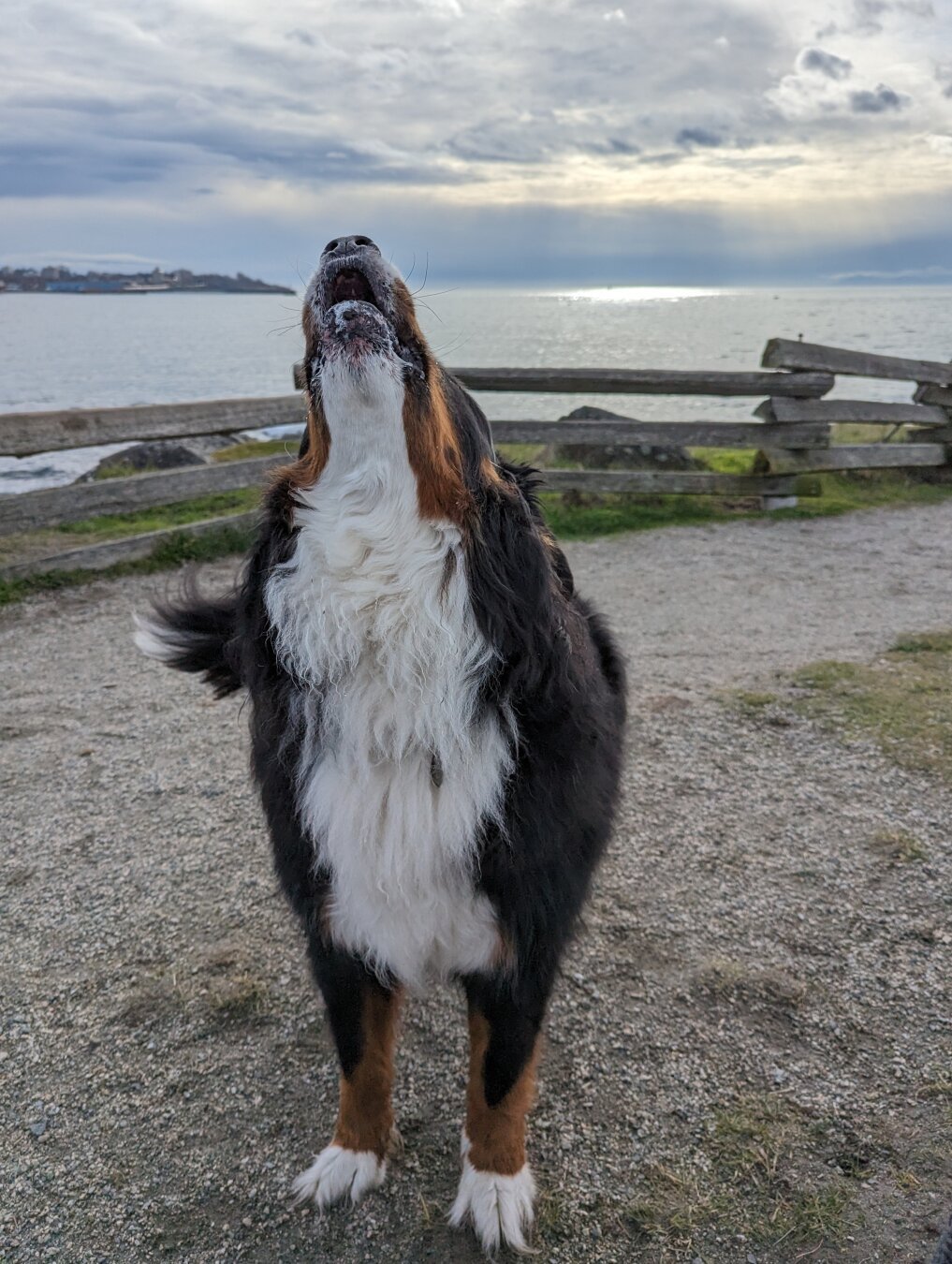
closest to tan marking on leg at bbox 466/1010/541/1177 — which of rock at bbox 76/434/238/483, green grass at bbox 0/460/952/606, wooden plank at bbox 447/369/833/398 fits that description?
green grass at bbox 0/460/952/606

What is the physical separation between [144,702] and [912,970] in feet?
13.1

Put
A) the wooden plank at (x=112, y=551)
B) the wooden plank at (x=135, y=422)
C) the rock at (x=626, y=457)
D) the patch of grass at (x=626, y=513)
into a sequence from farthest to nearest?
the rock at (x=626, y=457), the patch of grass at (x=626, y=513), the wooden plank at (x=112, y=551), the wooden plank at (x=135, y=422)

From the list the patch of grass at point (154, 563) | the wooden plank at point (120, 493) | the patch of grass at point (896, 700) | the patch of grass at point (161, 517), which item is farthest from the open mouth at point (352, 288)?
the patch of grass at point (161, 517)

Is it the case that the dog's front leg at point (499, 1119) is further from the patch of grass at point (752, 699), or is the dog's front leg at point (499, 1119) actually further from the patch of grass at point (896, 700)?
the patch of grass at point (752, 699)

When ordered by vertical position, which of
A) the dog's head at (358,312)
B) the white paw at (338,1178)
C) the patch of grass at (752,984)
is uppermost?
the dog's head at (358,312)

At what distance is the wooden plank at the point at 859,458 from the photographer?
901 centimetres

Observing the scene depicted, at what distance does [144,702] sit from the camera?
500 cm

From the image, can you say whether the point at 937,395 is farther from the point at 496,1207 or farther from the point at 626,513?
the point at 496,1207

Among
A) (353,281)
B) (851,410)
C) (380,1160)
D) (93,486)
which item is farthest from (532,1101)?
(851,410)

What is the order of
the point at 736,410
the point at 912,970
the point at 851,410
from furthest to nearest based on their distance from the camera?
the point at 736,410 → the point at 851,410 → the point at 912,970

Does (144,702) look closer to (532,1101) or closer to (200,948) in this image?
(200,948)

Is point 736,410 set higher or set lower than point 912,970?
higher

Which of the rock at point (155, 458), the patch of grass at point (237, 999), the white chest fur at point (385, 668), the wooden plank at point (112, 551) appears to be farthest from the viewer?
the rock at point (155, 458)

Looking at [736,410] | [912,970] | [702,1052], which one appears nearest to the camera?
[702,1052]
